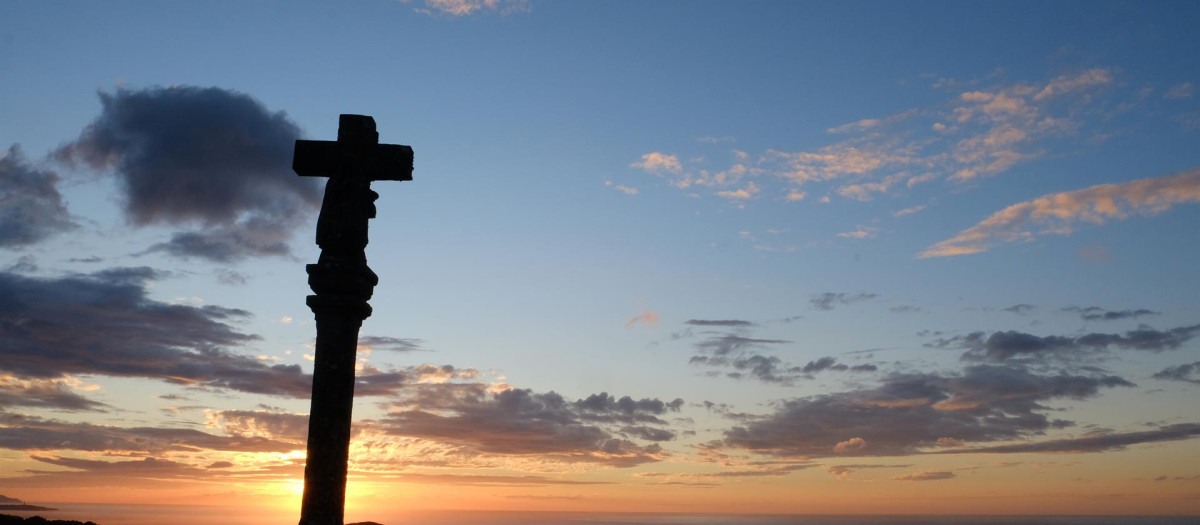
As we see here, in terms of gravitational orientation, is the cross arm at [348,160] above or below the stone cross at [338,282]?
above

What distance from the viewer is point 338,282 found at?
11.1 m

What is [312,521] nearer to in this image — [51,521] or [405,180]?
[405,180]

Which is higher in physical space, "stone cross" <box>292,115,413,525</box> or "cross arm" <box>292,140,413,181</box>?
"cross arm" <box>292,140,413,181</box>

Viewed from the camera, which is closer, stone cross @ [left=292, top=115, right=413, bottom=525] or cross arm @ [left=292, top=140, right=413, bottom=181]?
stone cross @ [left=292, top=115, right=413, bottom=525]

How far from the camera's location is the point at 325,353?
11078mm

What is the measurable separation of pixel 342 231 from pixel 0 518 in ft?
31.5

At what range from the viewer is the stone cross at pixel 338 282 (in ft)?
35.4

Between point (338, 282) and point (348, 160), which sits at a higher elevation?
point (348, 160)

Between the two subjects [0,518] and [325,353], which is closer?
[325,353]

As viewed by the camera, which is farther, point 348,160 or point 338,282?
point 348,160

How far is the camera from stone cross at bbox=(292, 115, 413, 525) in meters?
10.8

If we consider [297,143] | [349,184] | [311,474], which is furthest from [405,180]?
[311,474]

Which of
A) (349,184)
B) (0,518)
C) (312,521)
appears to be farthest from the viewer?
(0,518)

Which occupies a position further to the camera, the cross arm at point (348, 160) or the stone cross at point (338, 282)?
the cross arm at point (348, 160)
